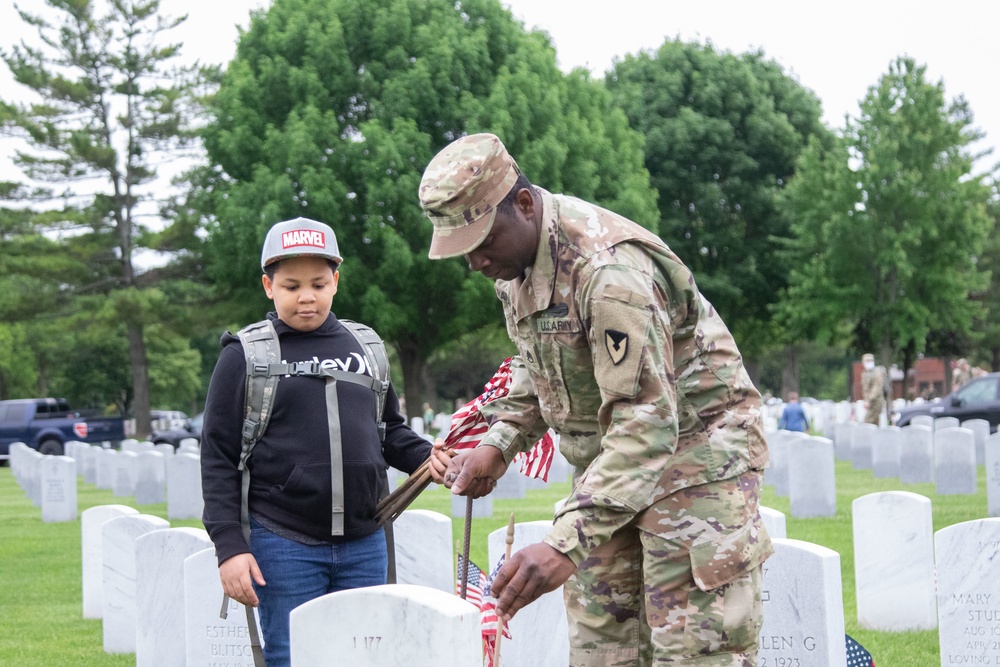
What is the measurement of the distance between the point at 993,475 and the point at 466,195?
472 inches

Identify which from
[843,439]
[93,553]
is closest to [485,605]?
[93,553]

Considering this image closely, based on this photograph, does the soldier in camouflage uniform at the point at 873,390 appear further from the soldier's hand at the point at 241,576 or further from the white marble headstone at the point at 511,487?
the soldier's hand at the point at 241,576

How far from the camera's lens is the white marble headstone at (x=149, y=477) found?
19141 mm

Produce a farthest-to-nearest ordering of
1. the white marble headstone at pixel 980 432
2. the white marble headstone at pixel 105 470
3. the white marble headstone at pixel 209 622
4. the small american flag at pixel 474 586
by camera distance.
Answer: the white marble headstone at pixel 105 470
the white marble headstone at pixel 980 432
the white marble headstone at pixel 209 622
the small american flag at pixel 474 586

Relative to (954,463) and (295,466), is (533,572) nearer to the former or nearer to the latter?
(295,466)

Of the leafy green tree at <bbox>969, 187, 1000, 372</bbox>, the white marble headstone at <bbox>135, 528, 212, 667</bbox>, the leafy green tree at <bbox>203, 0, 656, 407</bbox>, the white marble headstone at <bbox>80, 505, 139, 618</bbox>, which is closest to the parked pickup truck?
the leafy green tree at <bbox>203, 0, 656, 407</bbox>

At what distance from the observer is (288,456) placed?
4.15 m

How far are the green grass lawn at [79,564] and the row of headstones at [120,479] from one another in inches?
12.2

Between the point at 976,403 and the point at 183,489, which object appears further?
the point at 976,403

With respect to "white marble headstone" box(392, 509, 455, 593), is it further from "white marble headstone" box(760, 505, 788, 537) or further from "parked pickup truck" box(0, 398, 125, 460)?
"parked pickup truck" box(0, 398, 125, 460)

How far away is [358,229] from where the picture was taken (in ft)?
108

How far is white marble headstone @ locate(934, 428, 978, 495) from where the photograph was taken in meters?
16.9

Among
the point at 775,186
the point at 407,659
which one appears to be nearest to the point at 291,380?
the point at 407,659

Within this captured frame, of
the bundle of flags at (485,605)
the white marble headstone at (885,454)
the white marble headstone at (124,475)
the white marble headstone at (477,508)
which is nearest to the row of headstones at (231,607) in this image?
the bundle of flags at (485,605)
